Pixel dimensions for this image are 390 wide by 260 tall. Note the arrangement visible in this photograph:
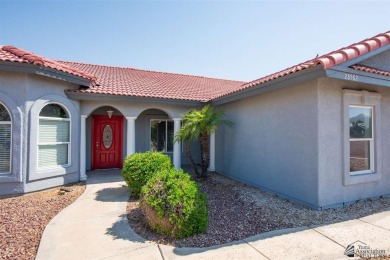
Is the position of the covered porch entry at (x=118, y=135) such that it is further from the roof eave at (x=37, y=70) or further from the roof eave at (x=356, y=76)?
the roof eave at (x=356, y=76)

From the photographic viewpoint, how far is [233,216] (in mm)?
5438

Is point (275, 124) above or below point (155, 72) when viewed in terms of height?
below

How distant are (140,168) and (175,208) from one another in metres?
2.81

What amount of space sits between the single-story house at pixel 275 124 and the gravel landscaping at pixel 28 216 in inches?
28.4

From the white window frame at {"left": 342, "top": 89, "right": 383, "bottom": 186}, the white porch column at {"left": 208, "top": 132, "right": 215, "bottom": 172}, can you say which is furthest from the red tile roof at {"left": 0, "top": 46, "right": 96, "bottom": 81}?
the white window frame at {"left": 342, "top": 89, "right": 383, "bottom": 186}

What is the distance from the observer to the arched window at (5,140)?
6930 mm

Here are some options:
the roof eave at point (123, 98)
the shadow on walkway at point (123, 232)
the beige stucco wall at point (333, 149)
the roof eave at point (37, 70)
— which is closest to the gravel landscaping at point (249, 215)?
the shadow on walkway at point (123, 232)

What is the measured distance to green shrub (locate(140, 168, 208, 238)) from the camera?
4.20 m

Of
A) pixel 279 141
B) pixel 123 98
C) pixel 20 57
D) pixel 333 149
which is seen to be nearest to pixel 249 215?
pixel 279 141

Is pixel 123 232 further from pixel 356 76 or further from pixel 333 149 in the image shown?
pixel 356 76

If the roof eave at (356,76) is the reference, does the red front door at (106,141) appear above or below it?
below

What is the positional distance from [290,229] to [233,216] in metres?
1.31

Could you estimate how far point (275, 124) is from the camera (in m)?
7.25

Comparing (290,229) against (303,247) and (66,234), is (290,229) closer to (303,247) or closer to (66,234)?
(303,247)
